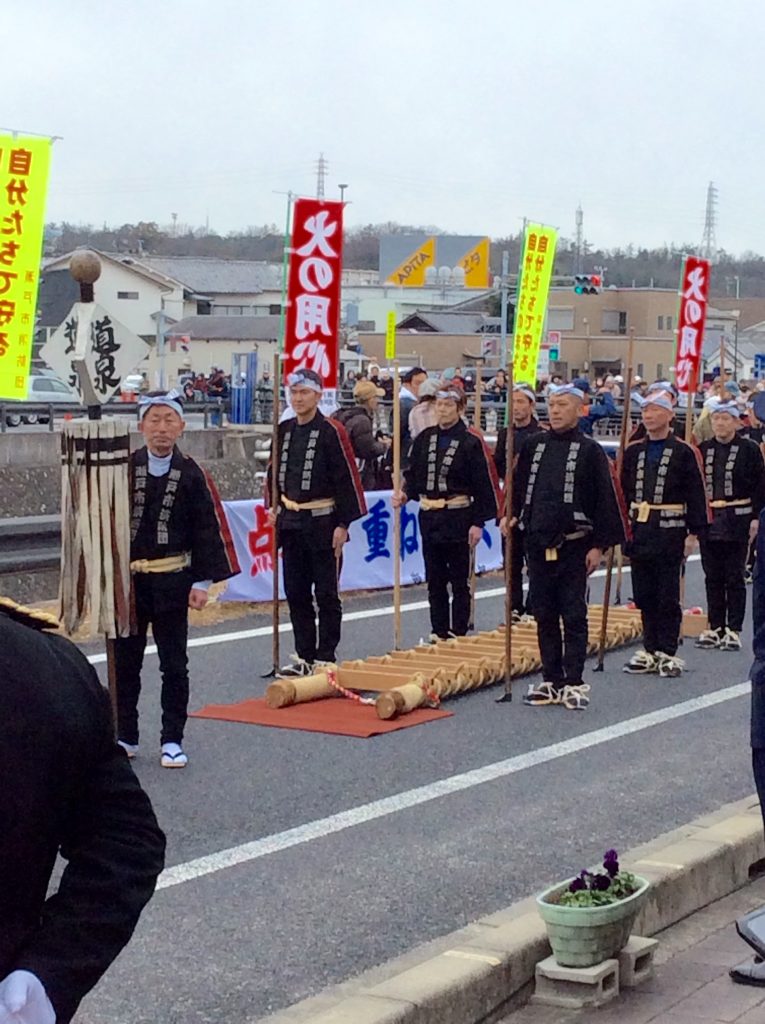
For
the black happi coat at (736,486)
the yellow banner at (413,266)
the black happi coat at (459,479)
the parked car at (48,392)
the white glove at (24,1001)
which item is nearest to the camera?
the white glove at (24,1001)

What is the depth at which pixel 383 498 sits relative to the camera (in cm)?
1552

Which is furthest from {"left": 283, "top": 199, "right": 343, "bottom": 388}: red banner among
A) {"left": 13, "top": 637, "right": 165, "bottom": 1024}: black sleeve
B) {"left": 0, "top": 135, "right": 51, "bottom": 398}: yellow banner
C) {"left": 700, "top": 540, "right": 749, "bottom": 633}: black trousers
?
{"left": 13, "top": 637, "right": 165, "bottom": 1024}: black sleeve

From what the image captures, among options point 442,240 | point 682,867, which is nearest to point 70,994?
point 682,867

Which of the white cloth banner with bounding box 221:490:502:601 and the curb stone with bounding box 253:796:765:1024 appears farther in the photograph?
the white cloth banner with bounding box 221:490:502:601

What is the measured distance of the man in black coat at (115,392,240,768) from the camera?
8.55 metres

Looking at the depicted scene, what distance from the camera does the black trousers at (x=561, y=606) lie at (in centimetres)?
1062

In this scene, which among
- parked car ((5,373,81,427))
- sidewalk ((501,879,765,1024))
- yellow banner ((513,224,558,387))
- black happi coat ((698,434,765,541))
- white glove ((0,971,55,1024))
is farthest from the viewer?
parked car ((5,373,81,427))

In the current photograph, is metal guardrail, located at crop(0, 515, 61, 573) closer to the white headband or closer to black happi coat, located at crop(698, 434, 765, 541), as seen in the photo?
the white headband

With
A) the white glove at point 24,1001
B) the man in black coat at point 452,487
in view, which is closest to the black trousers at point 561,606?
the man in black coat at point 452,487

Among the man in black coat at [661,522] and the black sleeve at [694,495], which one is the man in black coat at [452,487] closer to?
the man in black coat at [661,522]

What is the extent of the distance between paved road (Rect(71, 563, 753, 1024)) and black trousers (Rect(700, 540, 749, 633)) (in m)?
1.50

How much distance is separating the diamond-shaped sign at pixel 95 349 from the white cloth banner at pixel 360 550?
4516 millimetres

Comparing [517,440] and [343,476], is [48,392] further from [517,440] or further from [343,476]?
[343,476]

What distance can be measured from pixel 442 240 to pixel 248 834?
3910 inches
